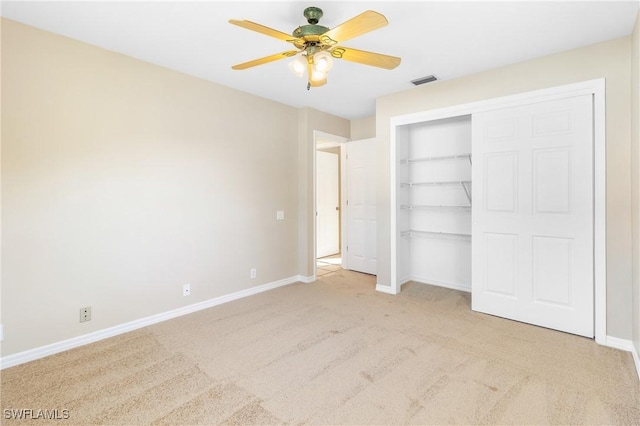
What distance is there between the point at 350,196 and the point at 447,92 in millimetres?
2357

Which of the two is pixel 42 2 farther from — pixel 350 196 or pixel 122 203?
pixel 350 196

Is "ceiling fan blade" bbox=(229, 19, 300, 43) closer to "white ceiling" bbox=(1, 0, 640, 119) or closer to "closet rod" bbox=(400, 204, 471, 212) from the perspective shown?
"white ceiling" bbox=(1, 0, 640, 119)

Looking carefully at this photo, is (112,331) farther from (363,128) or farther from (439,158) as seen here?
(363,128)

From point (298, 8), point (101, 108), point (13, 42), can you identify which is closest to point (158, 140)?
point (101, 108)

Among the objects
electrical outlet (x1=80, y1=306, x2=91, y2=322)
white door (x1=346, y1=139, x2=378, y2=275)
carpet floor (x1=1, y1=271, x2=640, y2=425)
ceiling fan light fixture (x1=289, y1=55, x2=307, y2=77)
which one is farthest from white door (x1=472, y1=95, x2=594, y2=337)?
electrical outlet (x1=80, y1=306, x2=91, y2=322)

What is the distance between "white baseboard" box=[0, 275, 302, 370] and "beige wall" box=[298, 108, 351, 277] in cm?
79

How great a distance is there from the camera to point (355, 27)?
191cm

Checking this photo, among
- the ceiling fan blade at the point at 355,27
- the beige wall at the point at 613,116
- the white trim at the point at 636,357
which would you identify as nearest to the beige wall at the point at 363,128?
the beige wall at the point at 613,116

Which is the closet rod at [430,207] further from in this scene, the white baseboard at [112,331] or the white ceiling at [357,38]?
the white baseboard at [112,331]

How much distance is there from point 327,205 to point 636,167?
5015 mm

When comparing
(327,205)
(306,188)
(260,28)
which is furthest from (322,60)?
(327,205)

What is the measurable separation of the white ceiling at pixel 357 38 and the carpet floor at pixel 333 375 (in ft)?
8.45

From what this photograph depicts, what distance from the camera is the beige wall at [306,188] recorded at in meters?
4.68

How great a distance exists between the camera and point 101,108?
2.85 m
